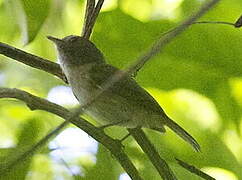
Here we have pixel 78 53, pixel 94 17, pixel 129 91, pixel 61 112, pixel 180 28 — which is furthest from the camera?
pixel 78 53

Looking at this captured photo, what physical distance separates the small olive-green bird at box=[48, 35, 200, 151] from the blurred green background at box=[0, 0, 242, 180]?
0.10ft

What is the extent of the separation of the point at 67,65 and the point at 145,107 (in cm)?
22

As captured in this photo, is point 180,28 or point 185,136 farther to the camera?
point 185,136

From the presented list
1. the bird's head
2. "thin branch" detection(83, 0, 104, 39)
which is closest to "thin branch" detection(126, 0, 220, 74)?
"thin branch" detection(83, 0, 104, 39)

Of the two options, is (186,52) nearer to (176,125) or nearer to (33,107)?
(176,125)

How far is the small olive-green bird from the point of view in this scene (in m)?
0.72

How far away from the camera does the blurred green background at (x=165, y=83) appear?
0.53 meters

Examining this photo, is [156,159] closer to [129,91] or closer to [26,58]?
[26,58]

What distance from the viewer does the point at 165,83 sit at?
0.59 meters

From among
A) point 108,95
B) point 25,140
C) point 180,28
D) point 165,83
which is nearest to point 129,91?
point 108,95

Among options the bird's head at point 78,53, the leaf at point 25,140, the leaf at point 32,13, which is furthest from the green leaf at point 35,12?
the bird's head at point 78,53

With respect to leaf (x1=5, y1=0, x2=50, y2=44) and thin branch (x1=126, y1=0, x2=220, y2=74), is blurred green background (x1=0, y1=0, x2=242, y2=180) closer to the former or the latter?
leaf (x1=5, y1=0, x2=50, y2=44)

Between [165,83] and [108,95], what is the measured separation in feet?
0.82

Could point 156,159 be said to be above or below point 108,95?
above
